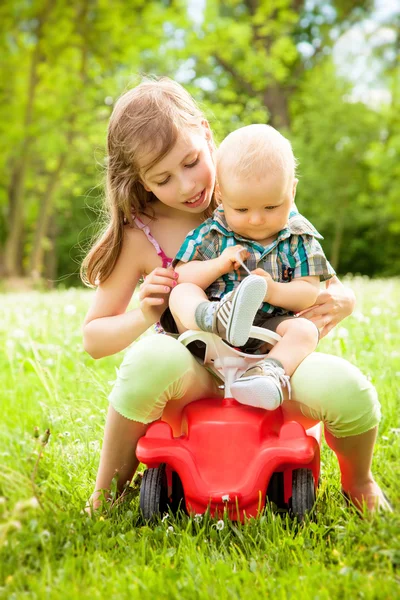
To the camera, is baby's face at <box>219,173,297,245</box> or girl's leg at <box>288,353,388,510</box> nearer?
girl's leg at <box>288,353,388,510</box>

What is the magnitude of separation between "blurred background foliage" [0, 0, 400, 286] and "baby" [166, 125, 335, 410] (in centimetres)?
1015

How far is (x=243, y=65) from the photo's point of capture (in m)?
21.2

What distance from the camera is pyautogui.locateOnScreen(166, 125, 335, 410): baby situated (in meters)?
2.18

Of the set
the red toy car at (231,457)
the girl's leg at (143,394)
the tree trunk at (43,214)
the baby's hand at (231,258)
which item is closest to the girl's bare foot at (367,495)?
the red toy car at (231,457)

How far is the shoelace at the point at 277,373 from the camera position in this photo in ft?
6.77

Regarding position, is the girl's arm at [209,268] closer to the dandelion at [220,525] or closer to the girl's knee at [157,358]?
the girl's knee at [157,358]

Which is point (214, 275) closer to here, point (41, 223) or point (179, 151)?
point (179, 151)

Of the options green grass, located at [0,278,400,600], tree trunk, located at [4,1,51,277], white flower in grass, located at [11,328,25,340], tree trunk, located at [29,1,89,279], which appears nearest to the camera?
green grass, located at [0,278,400,600]

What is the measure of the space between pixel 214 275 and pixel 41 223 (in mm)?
16883

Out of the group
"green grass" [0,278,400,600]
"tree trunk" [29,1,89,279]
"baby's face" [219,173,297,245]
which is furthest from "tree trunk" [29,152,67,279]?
"baby's face" [219,173,297,245]

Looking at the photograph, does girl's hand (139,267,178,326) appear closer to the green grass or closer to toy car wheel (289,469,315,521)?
the green grass

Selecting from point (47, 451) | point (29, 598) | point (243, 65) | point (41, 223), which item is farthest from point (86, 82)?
point (29, 598)

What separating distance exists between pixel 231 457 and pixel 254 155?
3.03 feet

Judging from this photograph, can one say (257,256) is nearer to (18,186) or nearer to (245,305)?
(245,305)
